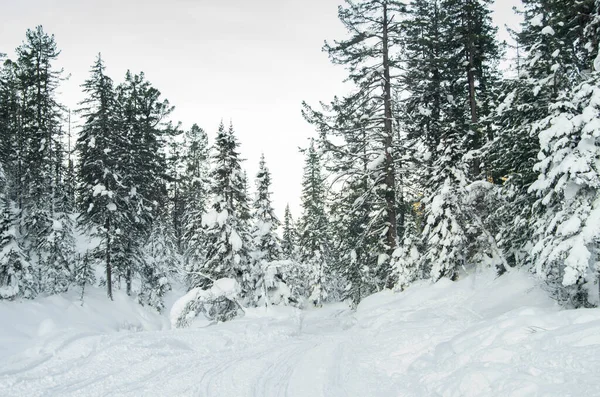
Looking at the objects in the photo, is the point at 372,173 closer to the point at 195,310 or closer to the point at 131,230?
the point at 195,310

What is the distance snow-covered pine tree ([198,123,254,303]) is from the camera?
18.2m

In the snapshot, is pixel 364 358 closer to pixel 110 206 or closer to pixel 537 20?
pixel 537 20


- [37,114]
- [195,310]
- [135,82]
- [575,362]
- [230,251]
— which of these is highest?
[135,82]

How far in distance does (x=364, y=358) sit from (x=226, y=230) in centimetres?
1149

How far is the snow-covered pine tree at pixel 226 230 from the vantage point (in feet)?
59.8

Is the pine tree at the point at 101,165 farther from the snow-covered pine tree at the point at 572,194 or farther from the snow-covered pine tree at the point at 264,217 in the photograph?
the snow-covered pine tree at the point at 572,194


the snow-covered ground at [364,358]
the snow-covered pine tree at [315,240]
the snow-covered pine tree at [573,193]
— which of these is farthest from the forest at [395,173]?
the snow-covered pine tree at [315,240]

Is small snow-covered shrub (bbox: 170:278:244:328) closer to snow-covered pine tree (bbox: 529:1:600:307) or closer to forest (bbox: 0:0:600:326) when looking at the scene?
forest (bbox: 0:0:600:326)

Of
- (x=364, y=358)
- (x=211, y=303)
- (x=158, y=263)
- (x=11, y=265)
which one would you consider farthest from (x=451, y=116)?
(x=158, y=263)

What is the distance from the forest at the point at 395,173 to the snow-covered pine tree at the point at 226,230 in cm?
8

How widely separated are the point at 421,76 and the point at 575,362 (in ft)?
41.0

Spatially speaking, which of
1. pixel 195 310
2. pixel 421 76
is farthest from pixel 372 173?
pixel 195 310

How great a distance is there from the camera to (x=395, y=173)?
607 inches

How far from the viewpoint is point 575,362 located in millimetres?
4691
